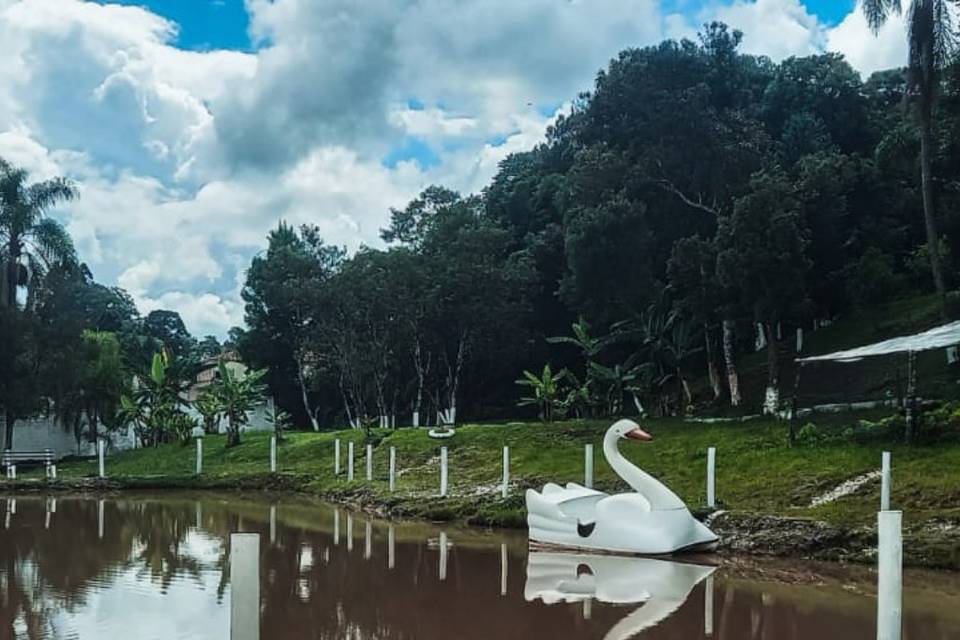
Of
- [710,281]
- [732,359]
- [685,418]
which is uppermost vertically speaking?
[710,281]

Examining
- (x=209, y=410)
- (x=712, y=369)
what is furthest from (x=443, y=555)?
(x=209, y=410)

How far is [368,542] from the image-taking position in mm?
14555

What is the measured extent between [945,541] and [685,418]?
13.4 metres

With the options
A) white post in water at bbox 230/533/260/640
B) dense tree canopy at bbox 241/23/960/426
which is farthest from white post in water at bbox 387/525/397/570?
dense tree canopy at bbox 241/23/960/426

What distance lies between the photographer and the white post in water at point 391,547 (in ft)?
40.8

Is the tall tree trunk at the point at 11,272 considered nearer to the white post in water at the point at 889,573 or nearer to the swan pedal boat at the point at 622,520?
the swan pedal boat at the point at 622,520

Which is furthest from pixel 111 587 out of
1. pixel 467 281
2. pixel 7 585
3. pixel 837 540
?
pixel 467 281

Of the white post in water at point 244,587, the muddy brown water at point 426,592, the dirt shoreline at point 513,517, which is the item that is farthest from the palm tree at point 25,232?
the white post in water at point 244,587

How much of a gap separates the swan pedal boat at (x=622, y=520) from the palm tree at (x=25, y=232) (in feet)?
82.4

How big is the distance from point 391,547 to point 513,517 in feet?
8.87

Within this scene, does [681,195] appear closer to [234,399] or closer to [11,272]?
[234,399]

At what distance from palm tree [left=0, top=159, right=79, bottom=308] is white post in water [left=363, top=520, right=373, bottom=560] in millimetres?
21287

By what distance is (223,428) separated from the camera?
144 feet

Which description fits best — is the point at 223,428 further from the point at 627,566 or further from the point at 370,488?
the point at 627,566
